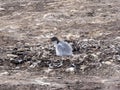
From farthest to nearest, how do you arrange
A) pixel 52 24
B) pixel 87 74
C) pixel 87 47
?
pixel 52 24 → pixel 87 47 → pixel 87 74

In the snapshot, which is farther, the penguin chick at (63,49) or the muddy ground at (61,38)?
the penguin chick at (63,49)

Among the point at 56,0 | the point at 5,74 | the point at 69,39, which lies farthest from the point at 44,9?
the point at 5,74

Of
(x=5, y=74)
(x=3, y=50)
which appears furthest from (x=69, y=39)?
(x=5, y=74)

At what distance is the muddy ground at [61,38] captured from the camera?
7.93 meters

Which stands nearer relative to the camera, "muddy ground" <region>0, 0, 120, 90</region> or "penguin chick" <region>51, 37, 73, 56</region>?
"muddy ground" <region>0, 0, 120, 90</region>

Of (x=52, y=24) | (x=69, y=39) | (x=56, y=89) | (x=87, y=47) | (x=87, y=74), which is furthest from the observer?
(x=52, y=24)

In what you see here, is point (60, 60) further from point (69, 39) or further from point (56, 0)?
point (56, 0)

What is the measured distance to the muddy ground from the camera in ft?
26.0

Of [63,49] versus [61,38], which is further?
[61,38]

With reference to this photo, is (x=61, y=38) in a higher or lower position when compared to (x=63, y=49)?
lower

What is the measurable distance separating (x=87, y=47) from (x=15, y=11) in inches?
133

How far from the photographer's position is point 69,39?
1011cm

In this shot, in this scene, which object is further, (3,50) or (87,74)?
(3,50)

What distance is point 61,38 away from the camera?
10.2 m
